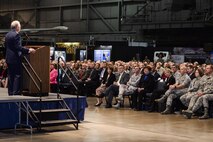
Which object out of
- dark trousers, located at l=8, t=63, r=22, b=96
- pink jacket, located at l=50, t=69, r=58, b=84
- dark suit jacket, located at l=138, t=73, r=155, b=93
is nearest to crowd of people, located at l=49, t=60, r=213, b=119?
dark suit jacket, located at l=138, t=73, r=155, b=93

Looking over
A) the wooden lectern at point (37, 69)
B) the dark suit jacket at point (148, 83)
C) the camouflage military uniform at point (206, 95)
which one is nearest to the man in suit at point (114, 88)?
the dark suit jacket at point (148, 83)

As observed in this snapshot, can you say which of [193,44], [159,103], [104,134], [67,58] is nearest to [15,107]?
[104,134]

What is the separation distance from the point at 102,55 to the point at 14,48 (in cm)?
1428

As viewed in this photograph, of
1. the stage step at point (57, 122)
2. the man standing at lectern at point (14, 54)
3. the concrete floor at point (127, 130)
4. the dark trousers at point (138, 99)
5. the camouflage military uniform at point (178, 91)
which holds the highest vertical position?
the man standing at lectern at point (14, 54)

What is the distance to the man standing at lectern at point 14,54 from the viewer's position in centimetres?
977

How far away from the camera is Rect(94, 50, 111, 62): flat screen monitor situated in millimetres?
23530

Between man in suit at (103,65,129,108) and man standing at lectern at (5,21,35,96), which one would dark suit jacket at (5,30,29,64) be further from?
man in suit at (103,65,129,108)

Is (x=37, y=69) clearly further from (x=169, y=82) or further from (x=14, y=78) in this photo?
(x=169, y=82)

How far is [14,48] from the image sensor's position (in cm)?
981

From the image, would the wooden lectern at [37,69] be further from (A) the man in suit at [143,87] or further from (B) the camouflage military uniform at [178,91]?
(A) the man in suit at [143,87]

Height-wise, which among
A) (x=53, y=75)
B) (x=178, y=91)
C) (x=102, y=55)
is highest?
(x=102, y=55)

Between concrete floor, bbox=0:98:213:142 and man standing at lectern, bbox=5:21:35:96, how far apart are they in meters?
1.10

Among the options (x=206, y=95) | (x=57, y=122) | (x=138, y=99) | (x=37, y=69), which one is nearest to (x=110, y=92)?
(x=138, y=99)

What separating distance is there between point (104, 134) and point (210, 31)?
1837cm
